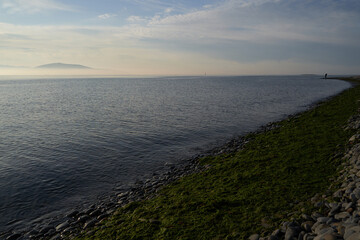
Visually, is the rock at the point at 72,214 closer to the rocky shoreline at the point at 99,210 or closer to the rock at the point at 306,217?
the rocky shoreline at the point at 99,210

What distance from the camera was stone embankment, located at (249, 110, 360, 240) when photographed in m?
6.15

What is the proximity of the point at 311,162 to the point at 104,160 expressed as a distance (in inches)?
644

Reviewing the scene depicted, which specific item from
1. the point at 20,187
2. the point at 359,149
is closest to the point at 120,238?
the point at 20,187

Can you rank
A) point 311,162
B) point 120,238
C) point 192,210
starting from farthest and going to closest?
1. point 311,162
2. point 192,210
3. point 120,238

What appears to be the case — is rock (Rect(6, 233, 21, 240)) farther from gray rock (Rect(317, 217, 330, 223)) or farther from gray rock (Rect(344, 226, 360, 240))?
gray rock (Rect(344, 226, 360, 240))

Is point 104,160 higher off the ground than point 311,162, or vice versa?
point 311,162

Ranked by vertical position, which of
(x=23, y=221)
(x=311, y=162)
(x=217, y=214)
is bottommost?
(x=23, y=221)

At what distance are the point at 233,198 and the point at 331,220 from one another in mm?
4556

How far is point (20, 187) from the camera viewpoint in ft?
53.9

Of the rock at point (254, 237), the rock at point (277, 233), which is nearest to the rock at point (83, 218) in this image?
the rock at point (254, 237)

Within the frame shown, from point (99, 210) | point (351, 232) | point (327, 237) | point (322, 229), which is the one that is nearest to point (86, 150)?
point (99, 210)

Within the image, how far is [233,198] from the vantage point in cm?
1105

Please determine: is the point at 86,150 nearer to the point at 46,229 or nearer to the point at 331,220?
the point at 46,229

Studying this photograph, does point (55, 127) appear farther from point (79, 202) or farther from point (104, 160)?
point (79, 202)
